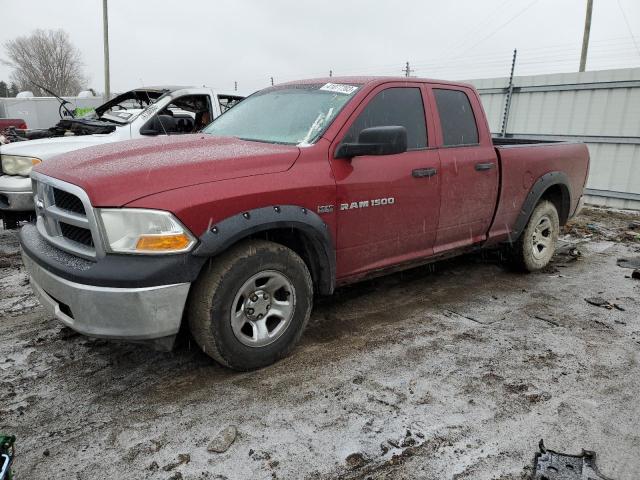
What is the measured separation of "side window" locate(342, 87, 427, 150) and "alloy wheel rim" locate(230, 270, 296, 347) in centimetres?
111

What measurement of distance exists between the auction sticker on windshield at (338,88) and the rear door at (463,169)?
0.85 metres

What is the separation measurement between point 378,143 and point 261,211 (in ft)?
2.87

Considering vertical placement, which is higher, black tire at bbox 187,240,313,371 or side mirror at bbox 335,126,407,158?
side mirror at bbox 335,126,407,158

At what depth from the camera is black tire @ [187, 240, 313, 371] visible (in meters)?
2.63

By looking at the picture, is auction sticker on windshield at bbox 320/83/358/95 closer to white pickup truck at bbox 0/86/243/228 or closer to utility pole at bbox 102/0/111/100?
white pickup truck at bbox 0/86/243/228

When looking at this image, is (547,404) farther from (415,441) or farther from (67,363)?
(67,363)

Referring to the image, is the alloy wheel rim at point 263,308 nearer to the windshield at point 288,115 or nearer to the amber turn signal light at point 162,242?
the amber turn signal light at point 162,242

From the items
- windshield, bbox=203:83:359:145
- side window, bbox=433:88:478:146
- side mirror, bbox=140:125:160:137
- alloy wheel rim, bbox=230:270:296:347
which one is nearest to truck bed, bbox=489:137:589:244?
side window, bbox=433:88:478:146

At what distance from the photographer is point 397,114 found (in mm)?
3635

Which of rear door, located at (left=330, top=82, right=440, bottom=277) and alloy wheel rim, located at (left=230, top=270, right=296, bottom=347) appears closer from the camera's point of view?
alloy wheel rim, located at (left=230, top=270, right=296, bottom=347)

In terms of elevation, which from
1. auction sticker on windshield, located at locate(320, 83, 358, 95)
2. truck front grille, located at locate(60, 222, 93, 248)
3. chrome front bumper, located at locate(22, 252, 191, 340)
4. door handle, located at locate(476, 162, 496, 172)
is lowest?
chrome front bumper, located at locate(22, 252, 191, 340)

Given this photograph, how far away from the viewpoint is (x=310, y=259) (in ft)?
10.3

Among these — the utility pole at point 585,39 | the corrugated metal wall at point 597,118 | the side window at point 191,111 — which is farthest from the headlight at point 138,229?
the utility pole at point 585,39

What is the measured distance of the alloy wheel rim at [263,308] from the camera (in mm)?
2770
